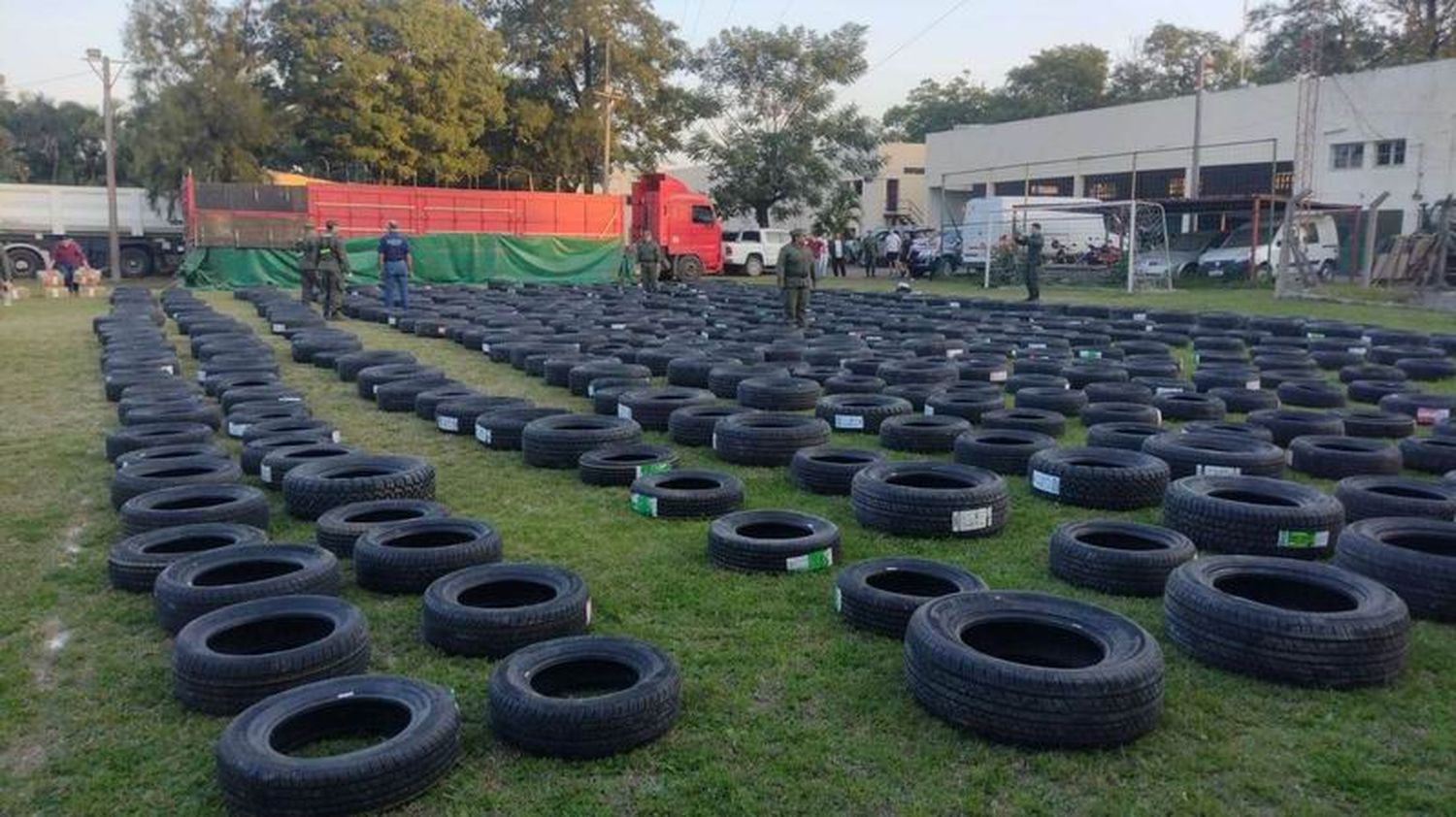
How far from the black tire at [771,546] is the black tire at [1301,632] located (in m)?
1.73

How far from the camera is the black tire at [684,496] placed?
6547 mm

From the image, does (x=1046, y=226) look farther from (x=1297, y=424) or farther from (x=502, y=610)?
(x=502, y=610)

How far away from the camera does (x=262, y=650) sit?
4.49m

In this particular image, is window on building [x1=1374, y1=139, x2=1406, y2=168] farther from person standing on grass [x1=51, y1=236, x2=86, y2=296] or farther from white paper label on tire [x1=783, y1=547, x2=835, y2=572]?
person standing on grass [x1=51, y1=236, x2=86, y2=296]

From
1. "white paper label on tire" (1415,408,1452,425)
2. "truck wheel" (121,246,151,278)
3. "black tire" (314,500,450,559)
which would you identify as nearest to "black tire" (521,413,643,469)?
"black tire" (314,500,450,559)

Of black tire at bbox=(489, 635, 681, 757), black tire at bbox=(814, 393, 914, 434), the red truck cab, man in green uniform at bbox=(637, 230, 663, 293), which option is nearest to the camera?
black tire at bbox=(489, 635, 681, 757)

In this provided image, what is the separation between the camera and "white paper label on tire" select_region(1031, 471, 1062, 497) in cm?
685

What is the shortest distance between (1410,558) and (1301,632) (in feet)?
4.20

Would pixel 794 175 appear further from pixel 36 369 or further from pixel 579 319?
pixel 36 369

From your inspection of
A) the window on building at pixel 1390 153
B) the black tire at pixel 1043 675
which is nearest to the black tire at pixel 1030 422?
the black tire at pixel 1043 675

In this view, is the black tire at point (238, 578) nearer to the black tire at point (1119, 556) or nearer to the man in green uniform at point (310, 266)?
the black tire at point (1119, 556)

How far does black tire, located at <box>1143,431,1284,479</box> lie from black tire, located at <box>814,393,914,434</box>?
2.26m

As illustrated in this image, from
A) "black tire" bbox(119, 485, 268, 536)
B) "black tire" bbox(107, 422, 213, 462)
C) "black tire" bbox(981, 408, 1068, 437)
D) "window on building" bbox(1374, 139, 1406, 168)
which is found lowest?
"black tire" bbox(119, 485, 268, 536)

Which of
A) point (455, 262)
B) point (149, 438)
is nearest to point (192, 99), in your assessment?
point (455, 262)
